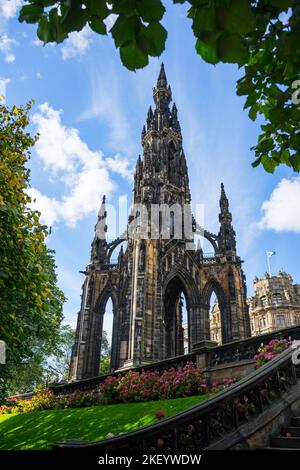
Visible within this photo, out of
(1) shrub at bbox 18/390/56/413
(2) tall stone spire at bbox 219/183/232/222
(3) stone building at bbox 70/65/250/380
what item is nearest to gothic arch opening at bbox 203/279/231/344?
(3) stone building at bbox 70/65/250/380

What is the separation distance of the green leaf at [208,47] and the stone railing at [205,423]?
13.7 feet

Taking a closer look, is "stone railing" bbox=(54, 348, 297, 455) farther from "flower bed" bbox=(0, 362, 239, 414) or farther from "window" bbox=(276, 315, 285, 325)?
"window" bbox=(276, 315, 285, 325)

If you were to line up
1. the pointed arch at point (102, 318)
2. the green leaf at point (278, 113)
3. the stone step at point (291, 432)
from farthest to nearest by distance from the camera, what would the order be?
the pointed arch at point (102, 318) → the stone step at point (291, 432) → the green leaf at point (278, 113)

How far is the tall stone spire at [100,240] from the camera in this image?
3338cm

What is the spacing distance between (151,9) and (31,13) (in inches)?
29.2

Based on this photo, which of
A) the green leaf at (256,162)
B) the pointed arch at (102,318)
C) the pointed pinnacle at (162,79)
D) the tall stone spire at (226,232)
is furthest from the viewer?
the pointed pinnacle at (162,79)

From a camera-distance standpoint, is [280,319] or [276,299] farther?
[276,299]

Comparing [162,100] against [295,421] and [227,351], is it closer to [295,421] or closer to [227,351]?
[227,351]

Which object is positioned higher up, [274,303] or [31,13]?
[274,303]

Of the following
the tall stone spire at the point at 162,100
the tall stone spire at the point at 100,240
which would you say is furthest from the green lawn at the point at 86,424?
the tall stone spire at the point at 162,100

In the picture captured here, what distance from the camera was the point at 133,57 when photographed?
2.03 m

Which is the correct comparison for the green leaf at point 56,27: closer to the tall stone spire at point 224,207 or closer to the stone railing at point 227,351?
the stone railing at point 227,351

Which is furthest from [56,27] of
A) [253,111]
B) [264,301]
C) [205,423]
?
[264,301]
